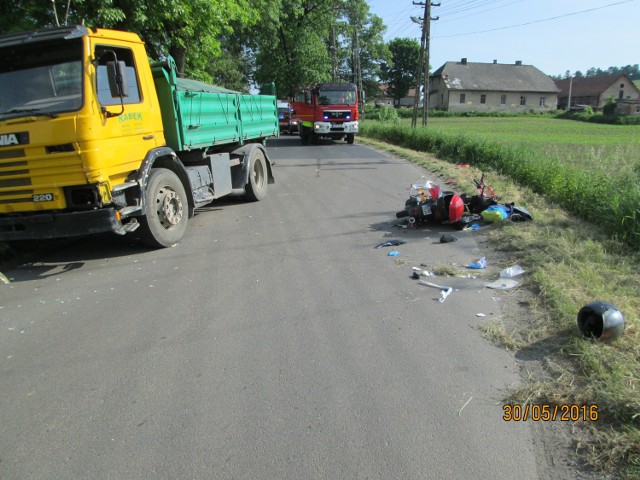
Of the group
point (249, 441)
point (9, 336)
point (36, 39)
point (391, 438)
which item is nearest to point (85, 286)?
point (9, 336)

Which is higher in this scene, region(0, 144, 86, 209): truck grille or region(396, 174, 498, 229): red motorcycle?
region(0, 144, 86, 209): truck grille

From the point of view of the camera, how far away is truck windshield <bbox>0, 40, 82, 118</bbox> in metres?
5.39

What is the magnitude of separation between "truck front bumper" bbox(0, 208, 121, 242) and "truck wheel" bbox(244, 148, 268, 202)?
4.72 m

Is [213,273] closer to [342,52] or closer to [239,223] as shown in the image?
[239,223]

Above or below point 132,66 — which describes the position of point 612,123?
below

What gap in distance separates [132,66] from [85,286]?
120 inches

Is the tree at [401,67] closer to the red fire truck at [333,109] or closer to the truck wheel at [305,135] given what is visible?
the truck wheel at [305,135]

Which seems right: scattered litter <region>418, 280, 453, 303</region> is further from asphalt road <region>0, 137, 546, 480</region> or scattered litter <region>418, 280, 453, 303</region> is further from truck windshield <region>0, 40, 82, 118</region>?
truck windshield <region>0, 40, 82, 118</region>

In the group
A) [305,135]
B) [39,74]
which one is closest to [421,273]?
[39,74]

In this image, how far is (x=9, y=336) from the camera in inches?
167
